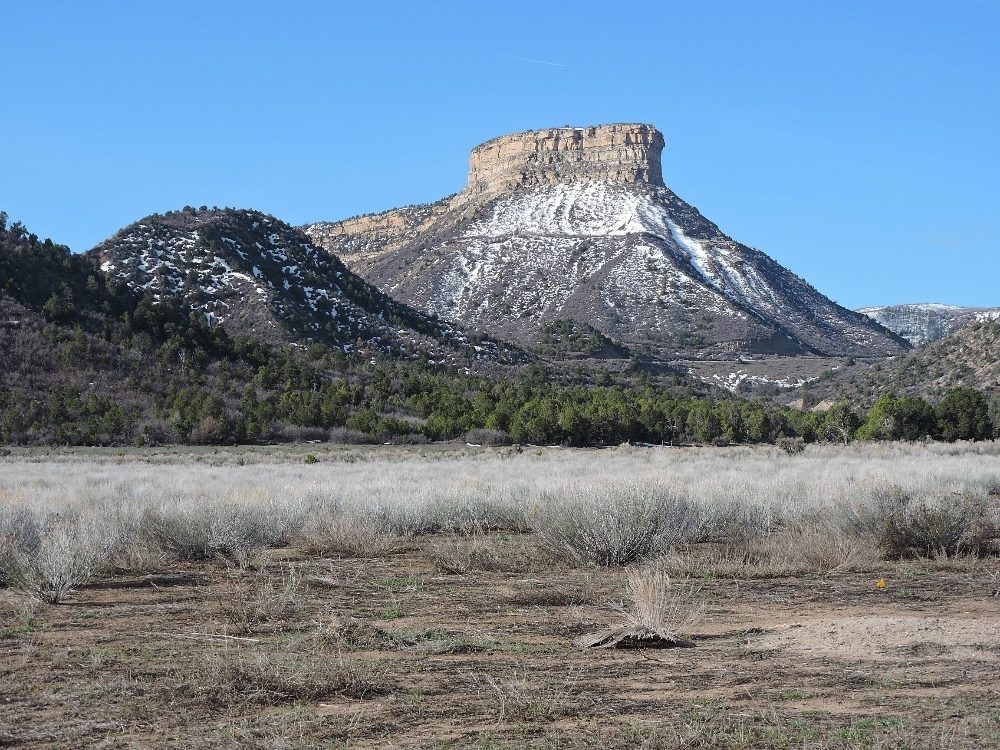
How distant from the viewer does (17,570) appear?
8.49 meters

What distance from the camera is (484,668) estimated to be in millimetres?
5965

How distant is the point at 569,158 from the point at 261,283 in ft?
255

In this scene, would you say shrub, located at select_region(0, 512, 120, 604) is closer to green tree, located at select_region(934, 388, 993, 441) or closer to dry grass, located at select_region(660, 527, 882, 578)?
dry grass, located at select_region(660, 527, 882, 578)

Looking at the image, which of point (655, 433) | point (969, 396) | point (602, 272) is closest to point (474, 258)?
point (602, 272)

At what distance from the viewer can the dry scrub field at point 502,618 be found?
485cm

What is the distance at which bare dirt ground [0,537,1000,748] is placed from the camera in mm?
4691

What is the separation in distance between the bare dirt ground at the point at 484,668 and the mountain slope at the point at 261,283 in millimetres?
57557

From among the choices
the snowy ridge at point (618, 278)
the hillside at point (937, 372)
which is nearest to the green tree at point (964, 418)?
the hillside at point (937, 372)

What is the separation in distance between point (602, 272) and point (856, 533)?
311 ft

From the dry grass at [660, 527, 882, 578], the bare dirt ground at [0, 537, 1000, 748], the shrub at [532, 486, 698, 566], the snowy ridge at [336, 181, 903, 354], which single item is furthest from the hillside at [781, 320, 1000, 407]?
the bare dirt ground at [0, 537, 1000, 748]

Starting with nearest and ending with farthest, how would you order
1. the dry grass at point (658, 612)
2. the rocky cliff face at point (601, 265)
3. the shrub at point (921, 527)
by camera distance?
the dry grass at point (658, 612)
the shrub at point (921, 527)
the rocky cliff face at point (601, 265)

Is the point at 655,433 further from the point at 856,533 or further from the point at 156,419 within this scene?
the point at 856,533

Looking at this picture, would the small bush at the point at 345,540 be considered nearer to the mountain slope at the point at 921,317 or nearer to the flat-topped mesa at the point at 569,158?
the flat-topped mesa at the point at 569,158

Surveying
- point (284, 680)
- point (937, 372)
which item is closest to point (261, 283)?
point (937, 372)
